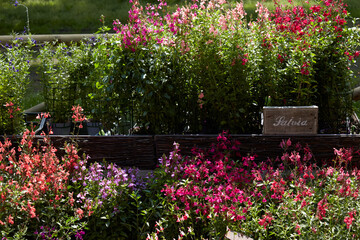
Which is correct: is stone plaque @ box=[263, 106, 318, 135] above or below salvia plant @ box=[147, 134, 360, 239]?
above

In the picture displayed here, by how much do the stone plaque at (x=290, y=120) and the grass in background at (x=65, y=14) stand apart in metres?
7.31

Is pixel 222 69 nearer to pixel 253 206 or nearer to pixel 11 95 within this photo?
pixel 253 206

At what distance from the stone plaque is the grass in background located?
7305 millimetres

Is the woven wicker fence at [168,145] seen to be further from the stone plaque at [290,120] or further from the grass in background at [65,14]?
the grass in background at [65,14]

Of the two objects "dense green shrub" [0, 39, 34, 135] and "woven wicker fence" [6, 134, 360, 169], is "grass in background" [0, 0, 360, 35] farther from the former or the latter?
"woven wicker fence" [6, 134, 360, 169]

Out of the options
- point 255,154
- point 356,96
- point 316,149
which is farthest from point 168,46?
point 356,96

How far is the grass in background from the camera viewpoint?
1033 centimetres

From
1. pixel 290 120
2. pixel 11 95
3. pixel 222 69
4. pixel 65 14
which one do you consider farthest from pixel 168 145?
pixel 65 14

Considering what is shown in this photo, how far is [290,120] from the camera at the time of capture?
9.93ft

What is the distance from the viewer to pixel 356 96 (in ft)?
13.8

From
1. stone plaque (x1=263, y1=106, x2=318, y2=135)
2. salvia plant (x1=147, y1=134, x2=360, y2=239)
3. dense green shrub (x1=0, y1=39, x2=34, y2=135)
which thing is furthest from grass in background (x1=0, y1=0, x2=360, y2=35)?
salvia plant (x1=147, y1=134, x2=360, y2=239)

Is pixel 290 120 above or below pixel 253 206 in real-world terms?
above

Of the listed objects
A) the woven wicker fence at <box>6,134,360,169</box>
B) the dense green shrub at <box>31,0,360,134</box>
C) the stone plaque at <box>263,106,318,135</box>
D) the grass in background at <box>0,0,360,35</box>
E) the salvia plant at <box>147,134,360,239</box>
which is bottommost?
the salvia plant at <box>147,134,360,239</box>

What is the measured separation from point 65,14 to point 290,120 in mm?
8797
